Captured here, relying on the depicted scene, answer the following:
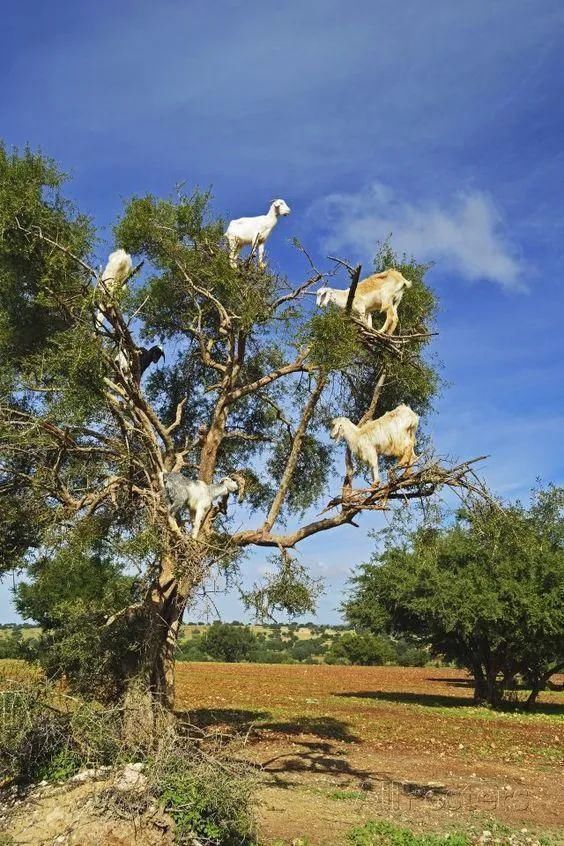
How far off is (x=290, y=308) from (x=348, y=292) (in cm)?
141

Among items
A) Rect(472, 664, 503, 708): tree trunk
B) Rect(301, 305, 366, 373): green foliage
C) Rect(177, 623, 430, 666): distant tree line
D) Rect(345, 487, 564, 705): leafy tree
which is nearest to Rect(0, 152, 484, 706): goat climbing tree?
Rect(301, 305, 366, 373): green foliage

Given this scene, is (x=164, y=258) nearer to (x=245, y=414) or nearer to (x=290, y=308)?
(x=290, y=308)

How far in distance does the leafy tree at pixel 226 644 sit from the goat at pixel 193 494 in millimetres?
48770

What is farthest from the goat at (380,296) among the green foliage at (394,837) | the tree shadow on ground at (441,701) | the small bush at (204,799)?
the tree shadow on ground at (441,701)

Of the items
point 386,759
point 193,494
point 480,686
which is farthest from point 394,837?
point 480,686

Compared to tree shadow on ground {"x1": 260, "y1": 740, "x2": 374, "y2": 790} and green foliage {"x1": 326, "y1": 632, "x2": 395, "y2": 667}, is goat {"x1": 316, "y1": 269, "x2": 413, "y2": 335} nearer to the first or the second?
tree shadow on ground {"x1": 260, "y1": 740, "x2": 374, "y2": 790}


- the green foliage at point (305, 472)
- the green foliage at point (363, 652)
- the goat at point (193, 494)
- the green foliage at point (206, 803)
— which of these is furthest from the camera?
the green foliage at point (363, 652)

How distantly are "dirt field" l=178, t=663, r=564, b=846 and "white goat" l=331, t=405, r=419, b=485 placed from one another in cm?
423

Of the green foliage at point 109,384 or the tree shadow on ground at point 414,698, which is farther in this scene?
the tree shadow on ground at point 414,698

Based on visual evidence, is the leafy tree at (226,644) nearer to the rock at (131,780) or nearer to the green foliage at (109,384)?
the green foliage at (109,384)

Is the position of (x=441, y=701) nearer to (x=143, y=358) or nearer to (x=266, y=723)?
(x=266, y=723)

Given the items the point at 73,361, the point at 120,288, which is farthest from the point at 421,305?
the point at 73,361

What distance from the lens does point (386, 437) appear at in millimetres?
10656

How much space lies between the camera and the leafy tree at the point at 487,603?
25047 mm
